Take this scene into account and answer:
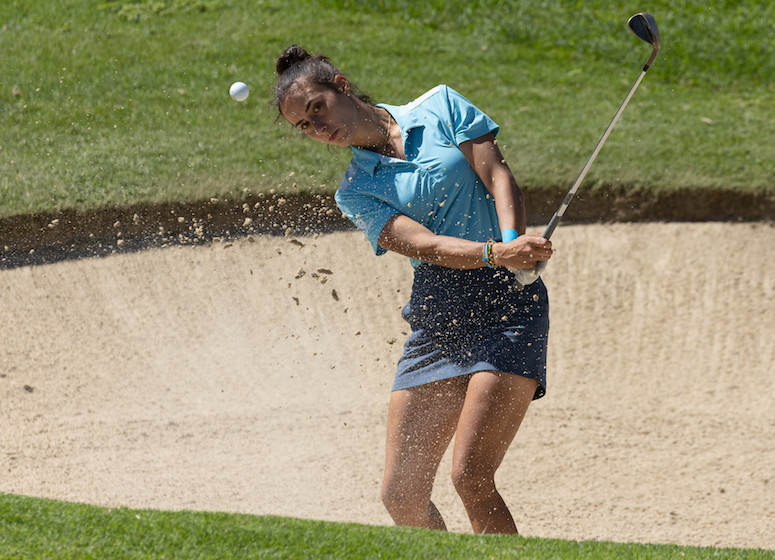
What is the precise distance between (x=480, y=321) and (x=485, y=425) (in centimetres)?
36

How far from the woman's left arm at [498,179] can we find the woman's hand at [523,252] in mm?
175

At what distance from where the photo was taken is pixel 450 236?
3.38 meters

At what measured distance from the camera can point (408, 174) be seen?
341 centimetres

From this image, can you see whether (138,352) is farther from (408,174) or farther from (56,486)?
(408,174)

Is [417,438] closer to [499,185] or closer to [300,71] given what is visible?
[499,185]

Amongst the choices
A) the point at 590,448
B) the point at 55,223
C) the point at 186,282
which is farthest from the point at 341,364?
the point at 55,223

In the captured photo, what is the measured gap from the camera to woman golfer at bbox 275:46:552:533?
11.1ft

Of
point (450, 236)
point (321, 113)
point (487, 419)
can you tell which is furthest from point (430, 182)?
point (487, 419)

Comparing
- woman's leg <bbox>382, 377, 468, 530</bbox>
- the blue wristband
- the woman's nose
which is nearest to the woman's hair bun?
the woman's nose

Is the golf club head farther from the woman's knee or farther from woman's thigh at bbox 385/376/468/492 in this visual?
the woman's knee

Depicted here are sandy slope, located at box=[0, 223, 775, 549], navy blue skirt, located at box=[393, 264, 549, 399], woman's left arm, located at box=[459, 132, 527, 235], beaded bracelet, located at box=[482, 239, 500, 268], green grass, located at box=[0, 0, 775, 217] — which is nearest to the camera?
beaded bracelet, located at box=[482, 239, 500, 268]

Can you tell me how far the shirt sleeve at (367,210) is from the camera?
341 cm

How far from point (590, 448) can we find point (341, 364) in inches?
62.6

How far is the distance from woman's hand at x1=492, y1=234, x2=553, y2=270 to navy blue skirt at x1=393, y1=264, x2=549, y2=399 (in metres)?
0.26
